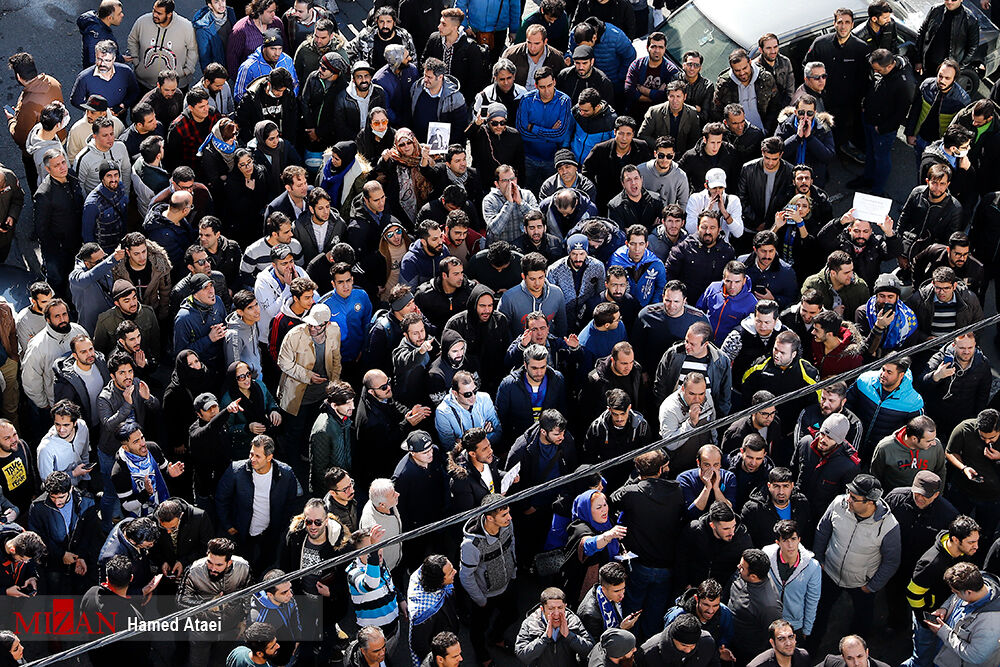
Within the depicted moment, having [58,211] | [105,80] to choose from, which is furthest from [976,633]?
[105,80]

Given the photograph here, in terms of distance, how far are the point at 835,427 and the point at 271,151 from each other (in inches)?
232

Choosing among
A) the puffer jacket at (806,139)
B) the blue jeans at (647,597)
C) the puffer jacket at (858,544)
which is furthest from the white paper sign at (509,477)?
the puffer jacket at (806,139)

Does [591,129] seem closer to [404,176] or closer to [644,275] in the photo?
[404,176]

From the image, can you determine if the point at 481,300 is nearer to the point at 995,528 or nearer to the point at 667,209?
the point at 667,209

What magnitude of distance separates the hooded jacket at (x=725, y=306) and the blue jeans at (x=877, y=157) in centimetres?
377

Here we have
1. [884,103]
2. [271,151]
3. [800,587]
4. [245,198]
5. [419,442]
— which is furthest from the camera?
[884,103]

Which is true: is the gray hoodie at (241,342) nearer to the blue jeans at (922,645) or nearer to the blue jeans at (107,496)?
the blue jeans at (107,496)

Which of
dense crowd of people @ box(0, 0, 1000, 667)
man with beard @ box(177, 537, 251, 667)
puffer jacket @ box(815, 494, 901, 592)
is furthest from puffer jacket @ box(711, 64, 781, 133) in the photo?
man with beard @ box(177, 537, 251, 667)

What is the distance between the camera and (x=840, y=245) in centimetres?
1320

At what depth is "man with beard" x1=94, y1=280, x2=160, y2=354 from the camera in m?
11.9

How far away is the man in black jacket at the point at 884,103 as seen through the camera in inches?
589

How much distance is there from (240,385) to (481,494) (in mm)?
2086

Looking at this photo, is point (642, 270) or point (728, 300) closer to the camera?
point (728, 300)

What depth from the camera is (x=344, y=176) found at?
13.7 m
